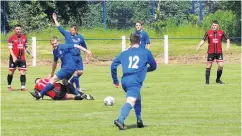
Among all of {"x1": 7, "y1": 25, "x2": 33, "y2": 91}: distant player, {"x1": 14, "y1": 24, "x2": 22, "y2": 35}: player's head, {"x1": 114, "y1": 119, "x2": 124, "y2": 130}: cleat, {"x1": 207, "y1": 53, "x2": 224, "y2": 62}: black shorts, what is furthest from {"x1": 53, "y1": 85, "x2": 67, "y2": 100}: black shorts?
{"x1": 207, "y1": 53, "x2": 224, "y2": 62}: black shorts

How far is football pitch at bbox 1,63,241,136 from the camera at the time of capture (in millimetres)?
12961

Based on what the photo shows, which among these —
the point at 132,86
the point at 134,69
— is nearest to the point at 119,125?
the point at 132,86

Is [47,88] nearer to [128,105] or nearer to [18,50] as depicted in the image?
[18,50]

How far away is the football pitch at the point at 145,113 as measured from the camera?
510 inches

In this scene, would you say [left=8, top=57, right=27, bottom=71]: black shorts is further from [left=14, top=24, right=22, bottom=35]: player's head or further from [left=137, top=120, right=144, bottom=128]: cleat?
[left=137, top=120, right=144, bottom=128]: cleat

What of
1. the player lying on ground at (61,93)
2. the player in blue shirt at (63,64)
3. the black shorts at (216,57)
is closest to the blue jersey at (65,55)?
the player in blue shirt at (63,64)

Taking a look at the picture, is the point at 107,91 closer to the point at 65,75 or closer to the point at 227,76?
the point at 65,75

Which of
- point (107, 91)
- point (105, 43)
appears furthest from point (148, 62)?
point (105, 43)

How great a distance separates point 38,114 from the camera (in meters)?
15.7

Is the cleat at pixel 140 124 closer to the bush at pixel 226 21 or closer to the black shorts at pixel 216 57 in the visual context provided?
the black shorts at pixel 216 57

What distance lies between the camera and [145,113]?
51.8 ft

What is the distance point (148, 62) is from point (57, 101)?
5.80 meters

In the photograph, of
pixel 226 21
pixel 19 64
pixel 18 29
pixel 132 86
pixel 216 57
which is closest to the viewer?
pixel 132 86

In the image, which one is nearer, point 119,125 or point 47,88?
point 119,125
